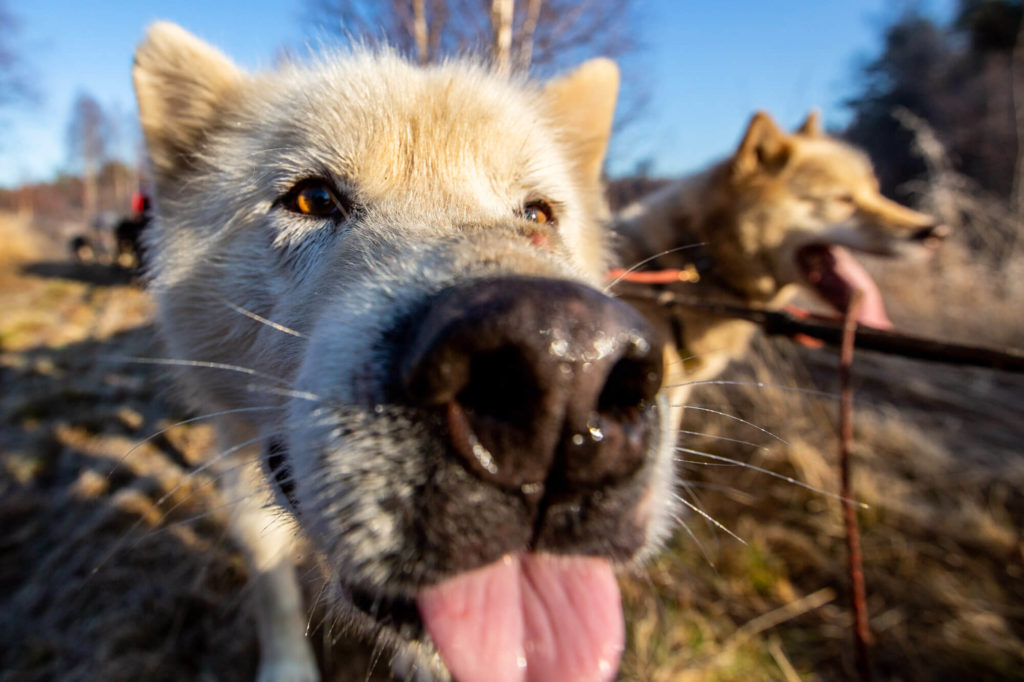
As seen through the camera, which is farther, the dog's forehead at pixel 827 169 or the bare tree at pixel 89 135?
the bare tree at pixel 89 135

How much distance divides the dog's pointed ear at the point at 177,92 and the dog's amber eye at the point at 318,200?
75 centimetres

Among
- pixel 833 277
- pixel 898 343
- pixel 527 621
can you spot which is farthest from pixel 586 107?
pixel 833 277

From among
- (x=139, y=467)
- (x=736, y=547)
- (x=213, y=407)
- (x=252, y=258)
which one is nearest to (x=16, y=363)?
(x=139, y=467)

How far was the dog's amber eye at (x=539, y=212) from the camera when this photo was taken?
7.08 ft

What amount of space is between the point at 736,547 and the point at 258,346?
133 inches

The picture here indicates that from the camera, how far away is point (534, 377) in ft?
2.74

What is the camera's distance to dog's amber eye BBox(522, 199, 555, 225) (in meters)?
2.16

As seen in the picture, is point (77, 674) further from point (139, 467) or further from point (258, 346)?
point (258, 346)

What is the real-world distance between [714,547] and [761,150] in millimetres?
3299

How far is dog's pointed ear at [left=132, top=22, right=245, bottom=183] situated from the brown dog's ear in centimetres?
378

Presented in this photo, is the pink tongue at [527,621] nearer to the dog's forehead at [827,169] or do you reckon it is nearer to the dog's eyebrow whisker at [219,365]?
the dog's eyebrow whisker at [219,365]

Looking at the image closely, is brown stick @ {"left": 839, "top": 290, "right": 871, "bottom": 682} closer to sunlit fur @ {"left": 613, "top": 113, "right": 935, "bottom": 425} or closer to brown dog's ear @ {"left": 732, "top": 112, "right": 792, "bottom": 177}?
sunlit fur @ {"left": 613, "top": 113, "right": 935, "bottom": 425}

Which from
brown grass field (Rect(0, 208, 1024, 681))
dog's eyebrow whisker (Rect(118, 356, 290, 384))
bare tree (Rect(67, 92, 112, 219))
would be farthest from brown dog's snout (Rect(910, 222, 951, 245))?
bare tree (Rect(67, 92, 112, 219))

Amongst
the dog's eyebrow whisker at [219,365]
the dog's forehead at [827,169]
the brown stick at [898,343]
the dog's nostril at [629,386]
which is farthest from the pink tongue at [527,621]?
the dog's forehead at [827,169]
